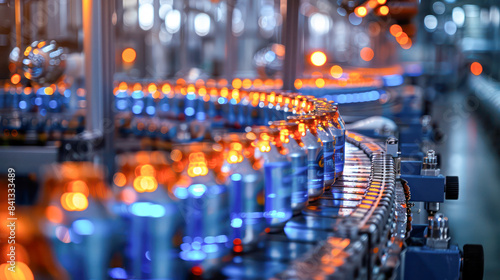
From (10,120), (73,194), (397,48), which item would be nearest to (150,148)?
(10,120)

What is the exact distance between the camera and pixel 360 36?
109ft

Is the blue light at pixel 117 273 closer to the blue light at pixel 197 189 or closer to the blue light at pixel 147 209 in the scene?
the blue light at pixel 147 209

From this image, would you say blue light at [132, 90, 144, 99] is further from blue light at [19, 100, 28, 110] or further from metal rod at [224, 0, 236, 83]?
metal rod at [224, 0, 236, 83]

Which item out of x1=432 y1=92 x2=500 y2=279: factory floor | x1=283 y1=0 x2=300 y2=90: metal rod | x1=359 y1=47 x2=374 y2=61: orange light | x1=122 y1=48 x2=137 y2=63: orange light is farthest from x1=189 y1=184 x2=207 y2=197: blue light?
x1=359 y1=47 x2=374 y2=61: orange light

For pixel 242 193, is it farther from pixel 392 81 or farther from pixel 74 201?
pixel 392 81

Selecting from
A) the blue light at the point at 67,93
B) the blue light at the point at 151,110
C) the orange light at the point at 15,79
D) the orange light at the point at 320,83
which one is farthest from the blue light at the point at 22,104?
the orange light at the point at 320,83

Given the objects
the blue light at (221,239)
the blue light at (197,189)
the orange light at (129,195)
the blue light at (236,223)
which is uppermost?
the orange light at (129,195)

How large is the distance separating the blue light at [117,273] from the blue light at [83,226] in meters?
0.12

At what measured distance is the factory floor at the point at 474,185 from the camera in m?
5.12

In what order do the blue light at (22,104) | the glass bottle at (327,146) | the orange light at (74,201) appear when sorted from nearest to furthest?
the orange light at (74,201) → the glass bottle at (327,146) → the blue light at (22,104)

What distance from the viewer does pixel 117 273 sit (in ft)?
4.35

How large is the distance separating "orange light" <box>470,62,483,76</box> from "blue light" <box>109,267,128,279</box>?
22.4 meters

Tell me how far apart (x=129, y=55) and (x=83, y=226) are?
1579 cm

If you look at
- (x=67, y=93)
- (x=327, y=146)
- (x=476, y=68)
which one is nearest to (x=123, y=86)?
(x=67, y=93)
